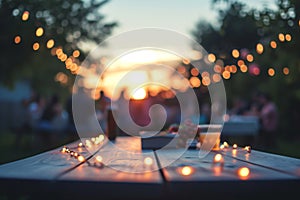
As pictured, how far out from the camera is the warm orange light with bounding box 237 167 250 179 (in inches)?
79.5

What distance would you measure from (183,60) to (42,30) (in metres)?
9.85

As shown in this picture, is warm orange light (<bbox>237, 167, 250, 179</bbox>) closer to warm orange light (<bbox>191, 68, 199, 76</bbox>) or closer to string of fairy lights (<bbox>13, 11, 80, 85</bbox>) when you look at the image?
string of fairy lights (<bbox>13, 11, 80, 85</bbox>)

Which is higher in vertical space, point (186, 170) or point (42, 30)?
point (42, 30)

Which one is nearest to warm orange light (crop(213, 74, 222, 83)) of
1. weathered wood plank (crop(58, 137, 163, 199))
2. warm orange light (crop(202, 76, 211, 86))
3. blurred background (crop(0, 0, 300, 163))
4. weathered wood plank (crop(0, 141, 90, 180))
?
blurred background (crop(0, 0, 300, 163))

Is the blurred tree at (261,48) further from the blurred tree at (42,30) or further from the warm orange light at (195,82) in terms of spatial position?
the blurred tree at (42,30)

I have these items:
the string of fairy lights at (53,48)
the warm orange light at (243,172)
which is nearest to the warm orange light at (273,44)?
the string of fairy lights at (53,48)

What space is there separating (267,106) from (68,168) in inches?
407

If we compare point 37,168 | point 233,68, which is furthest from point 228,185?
point 233,68

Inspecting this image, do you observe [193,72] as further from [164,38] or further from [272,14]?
[272,14]

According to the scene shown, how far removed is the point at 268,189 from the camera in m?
1.90

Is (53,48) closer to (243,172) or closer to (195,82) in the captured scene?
(195,82)

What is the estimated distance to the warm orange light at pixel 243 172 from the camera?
6.62 feet

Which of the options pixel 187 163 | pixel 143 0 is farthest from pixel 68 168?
pixel 143 0

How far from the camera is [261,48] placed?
7.02 m
